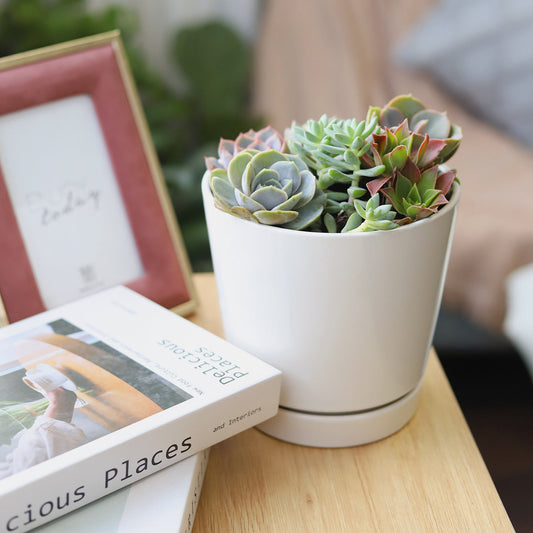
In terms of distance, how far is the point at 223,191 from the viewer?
1.45 ft

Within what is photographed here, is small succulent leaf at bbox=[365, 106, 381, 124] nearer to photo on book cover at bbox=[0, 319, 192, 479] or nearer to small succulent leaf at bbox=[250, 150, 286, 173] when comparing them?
small succulent leaf at bbox=[250, 150, 286, 173]

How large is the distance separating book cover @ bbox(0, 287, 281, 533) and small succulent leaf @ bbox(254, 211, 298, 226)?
10 cm

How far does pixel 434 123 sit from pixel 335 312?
6.4 inches

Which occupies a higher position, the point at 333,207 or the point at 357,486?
the point at 333,207

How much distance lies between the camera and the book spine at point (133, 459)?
374 mm

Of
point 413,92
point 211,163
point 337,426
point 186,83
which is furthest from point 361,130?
point 186,83

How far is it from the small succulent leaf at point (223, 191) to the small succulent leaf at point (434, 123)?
0.46 feet

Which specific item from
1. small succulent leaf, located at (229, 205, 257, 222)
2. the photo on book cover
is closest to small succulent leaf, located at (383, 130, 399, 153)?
small succulent leaf, located at (229, 205, 257, 222)

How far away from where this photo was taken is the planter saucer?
1.61 feet

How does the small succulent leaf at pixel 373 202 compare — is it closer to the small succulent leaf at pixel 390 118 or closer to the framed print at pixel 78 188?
the small succulent leaf at pixel 390 118

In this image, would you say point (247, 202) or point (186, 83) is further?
point (186, 83)

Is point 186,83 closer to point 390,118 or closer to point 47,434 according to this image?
point 390,118

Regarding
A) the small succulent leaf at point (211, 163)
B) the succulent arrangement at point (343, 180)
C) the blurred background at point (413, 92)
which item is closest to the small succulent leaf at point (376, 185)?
the succulent arrangement at point (343, 180)

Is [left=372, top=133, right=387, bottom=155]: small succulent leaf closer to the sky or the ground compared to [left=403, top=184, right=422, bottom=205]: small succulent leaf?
closer to the sky
